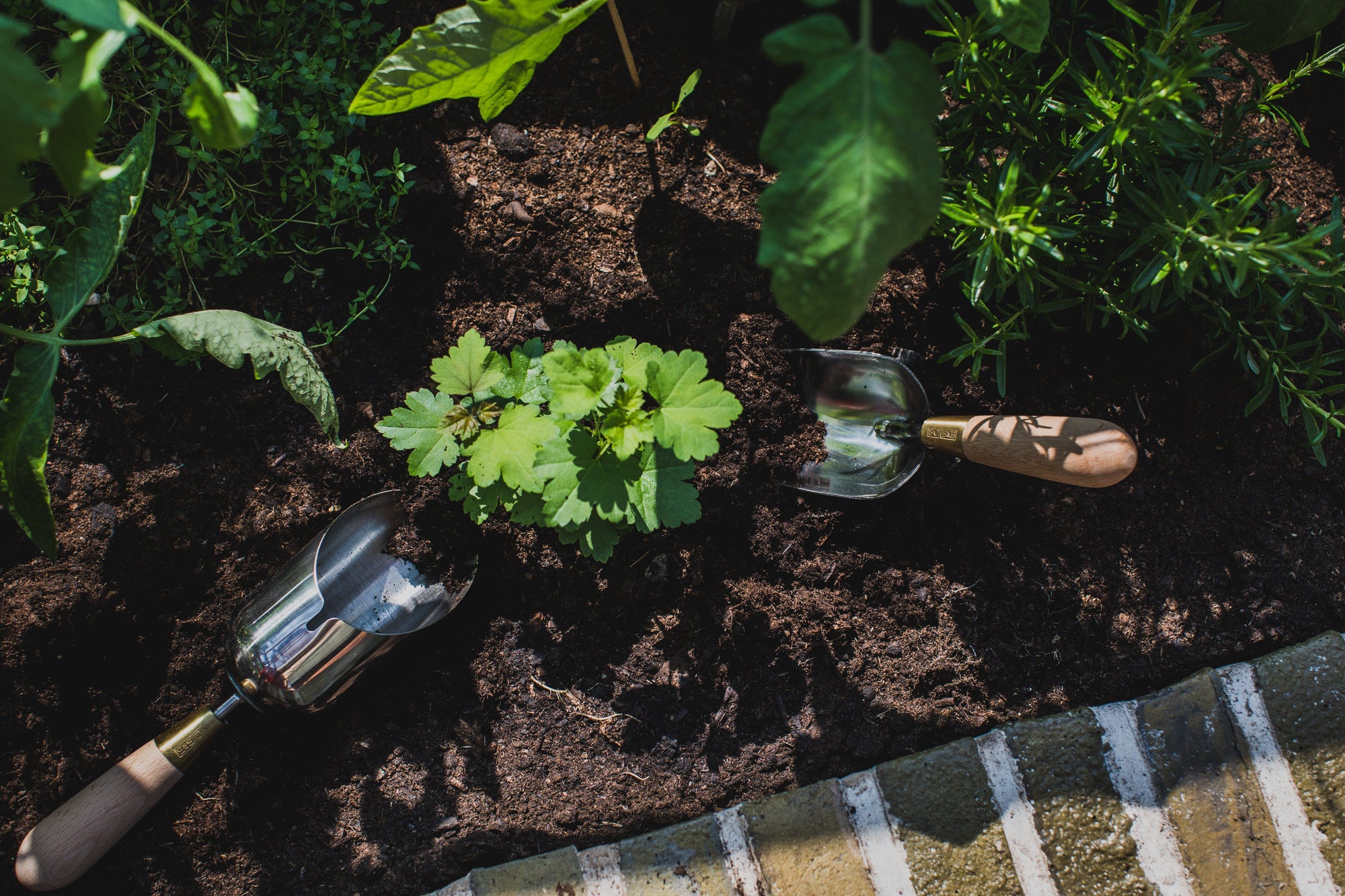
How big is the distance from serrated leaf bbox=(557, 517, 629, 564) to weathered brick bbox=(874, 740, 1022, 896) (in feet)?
2.71

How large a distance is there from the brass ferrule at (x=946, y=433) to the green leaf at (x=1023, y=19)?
0.68m

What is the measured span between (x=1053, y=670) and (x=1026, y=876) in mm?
438

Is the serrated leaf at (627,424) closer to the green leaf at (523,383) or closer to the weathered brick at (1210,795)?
the green leaf at (523,383)

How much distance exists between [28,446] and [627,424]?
1.08 meters

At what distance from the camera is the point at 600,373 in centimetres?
129

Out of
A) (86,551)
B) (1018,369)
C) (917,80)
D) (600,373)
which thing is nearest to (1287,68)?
(1018,369)

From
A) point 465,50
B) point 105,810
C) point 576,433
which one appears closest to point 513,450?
point 576,433

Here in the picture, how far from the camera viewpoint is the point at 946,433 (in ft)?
5.08

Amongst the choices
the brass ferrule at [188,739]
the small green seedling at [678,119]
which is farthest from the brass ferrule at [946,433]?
the brass ferrule at [188,739]

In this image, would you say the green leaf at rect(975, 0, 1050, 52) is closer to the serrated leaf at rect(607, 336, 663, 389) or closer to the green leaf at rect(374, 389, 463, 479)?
the serrated leaf at rect(607, 336, 663, 389)

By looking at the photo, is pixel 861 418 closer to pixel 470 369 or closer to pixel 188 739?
pixel 470 369

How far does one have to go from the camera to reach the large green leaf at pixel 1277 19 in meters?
1.29

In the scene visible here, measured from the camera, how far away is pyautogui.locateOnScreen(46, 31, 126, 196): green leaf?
93 cm

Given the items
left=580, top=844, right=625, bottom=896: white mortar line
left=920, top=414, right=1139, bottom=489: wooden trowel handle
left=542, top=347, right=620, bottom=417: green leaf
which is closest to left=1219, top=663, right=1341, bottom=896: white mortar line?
left=920, top=414, right=1139, bottom=489: wooden trowel handle
